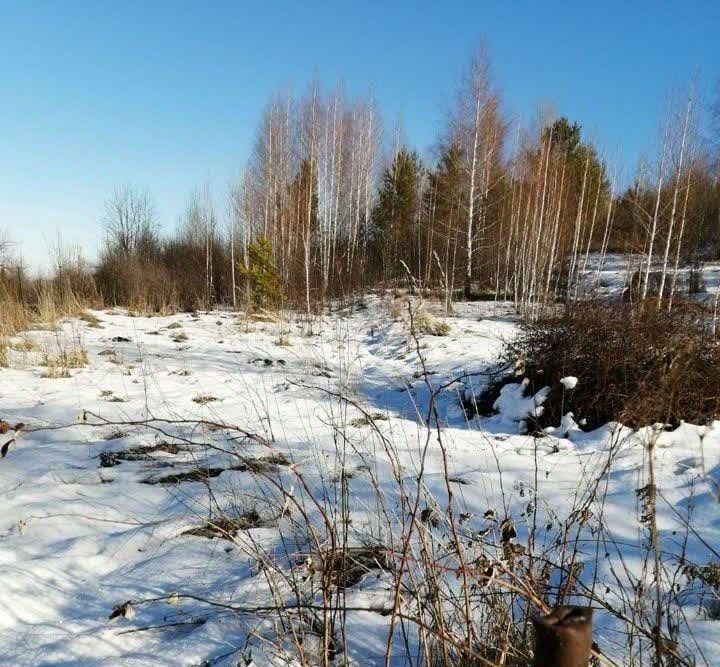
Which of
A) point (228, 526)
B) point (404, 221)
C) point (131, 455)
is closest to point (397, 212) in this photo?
point (404, 221)

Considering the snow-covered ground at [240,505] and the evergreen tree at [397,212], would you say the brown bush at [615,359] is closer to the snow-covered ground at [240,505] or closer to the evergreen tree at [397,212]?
the snow-covered ground at [240,505]

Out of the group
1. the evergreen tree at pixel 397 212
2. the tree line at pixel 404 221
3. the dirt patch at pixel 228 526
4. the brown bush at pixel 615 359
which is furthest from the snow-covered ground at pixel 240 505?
the evergreen tree at pixel 397 212

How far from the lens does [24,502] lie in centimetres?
277

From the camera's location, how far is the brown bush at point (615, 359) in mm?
4148

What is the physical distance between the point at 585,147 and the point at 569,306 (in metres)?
21.6

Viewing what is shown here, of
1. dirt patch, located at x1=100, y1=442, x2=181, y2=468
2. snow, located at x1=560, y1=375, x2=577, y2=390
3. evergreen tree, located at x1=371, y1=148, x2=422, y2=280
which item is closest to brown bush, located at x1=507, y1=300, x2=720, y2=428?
snow, located at x1=560, y1=375, x2=577, y2=390

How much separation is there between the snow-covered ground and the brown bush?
1.06ft

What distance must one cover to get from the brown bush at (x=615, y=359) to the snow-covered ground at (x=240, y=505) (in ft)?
1.06

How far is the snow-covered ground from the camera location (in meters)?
1.70

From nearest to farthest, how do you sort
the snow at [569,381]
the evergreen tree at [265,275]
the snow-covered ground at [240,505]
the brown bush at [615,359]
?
the snow-covered ground at [240,505] → the brown bush at [615,359] → the snow at [569,381] → the evergreen tree at [265,275]

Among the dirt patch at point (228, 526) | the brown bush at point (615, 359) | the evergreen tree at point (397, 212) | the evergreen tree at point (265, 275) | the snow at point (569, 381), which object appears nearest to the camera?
the dirt patch at point (228, 526)

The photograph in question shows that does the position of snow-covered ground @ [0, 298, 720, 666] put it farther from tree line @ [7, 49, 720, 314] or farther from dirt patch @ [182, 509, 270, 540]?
tree line @ [7, 49, 720, 314]

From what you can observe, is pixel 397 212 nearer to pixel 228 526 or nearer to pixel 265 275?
pixel 265 275

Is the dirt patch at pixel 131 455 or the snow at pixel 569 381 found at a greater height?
the snow at pixel 569 381
